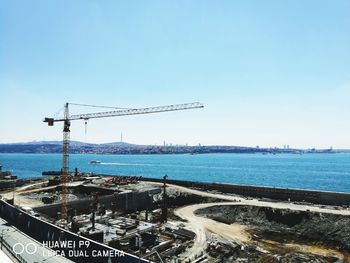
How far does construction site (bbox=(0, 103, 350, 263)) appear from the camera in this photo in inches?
1615

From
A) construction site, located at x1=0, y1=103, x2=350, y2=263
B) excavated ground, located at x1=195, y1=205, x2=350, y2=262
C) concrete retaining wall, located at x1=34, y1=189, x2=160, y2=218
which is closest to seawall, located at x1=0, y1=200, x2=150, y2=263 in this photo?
construction site, located at x1=0, y1=103, x2=350, y2=263

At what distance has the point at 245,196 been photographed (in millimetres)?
77000

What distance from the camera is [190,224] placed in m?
55.6

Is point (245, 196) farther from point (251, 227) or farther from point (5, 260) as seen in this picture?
point (5, 260)

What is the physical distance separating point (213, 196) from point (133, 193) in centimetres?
1813

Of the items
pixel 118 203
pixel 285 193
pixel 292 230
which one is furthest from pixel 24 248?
pixel 285 193

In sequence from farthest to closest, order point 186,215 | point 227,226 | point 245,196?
point 245,196 → point 186,215 → point 227,226

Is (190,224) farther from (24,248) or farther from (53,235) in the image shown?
(24,248)

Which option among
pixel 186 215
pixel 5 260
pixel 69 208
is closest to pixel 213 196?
pixel 186 215

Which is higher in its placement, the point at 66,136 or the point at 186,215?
the point at 66,136

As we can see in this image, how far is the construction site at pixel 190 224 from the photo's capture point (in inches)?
1615

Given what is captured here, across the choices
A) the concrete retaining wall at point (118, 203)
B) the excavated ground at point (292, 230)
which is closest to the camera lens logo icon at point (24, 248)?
the concrete retaining wall at point (118, 203)

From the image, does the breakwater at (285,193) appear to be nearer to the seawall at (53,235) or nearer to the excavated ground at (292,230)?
the excavated ground at (292,230)

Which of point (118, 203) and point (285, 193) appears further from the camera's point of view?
point (285, 193)
